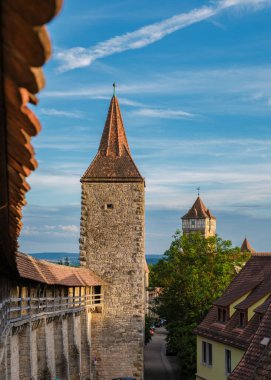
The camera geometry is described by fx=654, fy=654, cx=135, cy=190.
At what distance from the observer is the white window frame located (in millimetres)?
27266

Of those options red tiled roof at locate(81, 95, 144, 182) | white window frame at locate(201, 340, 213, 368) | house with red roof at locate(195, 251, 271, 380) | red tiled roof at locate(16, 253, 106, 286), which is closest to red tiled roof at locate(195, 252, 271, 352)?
house with red roof at locate(195, 251, 271, 380)

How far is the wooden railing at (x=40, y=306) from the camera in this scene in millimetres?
14837

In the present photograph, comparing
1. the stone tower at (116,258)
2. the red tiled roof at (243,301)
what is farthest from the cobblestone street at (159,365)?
the red tiled roof at (243,301)

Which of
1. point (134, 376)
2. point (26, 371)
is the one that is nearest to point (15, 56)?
point (26, 371)

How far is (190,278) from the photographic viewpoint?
38.3 m

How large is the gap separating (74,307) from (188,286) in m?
10.9

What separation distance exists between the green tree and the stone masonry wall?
9.30 feet

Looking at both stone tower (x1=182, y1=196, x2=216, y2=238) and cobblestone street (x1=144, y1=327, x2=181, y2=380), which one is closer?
cobblestone street (x1=144, y1=327, x2=181, y2=380)

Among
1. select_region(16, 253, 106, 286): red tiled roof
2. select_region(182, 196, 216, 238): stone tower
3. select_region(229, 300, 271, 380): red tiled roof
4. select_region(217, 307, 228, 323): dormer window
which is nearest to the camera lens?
select_region(229, 300, 271, 380): red tiled roof

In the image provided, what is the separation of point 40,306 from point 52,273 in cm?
430

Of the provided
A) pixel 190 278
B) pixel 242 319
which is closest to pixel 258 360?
pixel 242 319

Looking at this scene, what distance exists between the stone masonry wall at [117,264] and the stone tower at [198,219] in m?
71.6

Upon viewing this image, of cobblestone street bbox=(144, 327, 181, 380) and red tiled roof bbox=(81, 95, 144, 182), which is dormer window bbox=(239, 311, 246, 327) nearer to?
red tiled roof bbox=(81, 95, 144, 182)

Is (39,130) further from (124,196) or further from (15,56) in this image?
(124,196)
